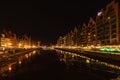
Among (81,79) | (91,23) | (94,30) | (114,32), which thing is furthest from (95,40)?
(81,79)

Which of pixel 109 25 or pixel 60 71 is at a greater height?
pixel 109 25

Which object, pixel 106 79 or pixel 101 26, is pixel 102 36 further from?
pixel 106 79

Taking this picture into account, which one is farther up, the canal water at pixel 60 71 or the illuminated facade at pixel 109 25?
the illuminated facade at pixel 109 25

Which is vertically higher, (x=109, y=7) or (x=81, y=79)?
(x=109, y=7)

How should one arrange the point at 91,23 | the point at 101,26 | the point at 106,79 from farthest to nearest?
the point at 91,23, the point at 101,26, the point at 106,79

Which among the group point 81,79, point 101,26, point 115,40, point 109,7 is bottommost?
point 81,79

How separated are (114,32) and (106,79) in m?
108

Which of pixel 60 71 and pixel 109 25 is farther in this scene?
pixel 109 25

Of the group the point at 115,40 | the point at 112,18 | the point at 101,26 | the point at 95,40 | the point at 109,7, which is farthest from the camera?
the point at 95,40

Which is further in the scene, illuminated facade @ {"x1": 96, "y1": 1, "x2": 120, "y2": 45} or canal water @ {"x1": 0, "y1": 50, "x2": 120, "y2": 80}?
illuminated facade @ {"x1": 96, "y1": 1, "x2": 120, "y2": 45}

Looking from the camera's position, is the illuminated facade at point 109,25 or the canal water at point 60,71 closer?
the canal water at point 60,71

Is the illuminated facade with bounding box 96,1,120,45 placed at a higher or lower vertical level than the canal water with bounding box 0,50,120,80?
higher

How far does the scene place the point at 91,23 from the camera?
198125 mm

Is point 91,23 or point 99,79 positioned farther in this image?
point 91,23
